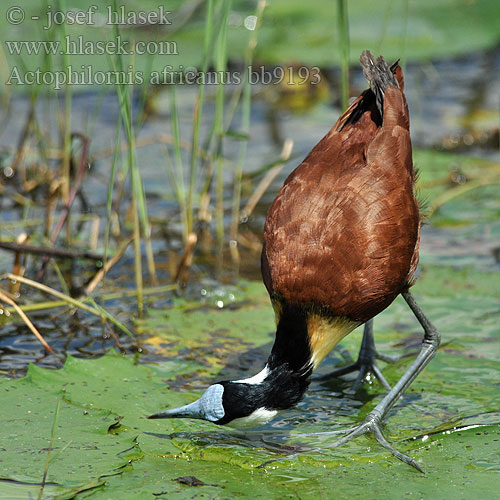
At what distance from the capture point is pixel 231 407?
3.36 m

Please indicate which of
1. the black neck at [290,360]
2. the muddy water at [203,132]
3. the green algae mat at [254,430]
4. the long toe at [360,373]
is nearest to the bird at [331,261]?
the black neck at [290,360]

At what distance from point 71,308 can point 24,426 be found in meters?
1.47

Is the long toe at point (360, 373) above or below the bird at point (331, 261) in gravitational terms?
below

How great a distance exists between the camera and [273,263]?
3678 millimetres

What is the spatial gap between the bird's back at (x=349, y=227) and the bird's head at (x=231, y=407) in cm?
46

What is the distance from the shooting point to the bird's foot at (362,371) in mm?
4188

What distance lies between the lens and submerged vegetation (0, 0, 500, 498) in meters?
3.26

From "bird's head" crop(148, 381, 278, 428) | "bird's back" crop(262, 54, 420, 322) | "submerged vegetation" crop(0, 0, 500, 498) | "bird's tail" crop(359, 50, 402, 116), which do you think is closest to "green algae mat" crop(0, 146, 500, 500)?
"submerged vegetation" crop(0, 0, 500, 498)

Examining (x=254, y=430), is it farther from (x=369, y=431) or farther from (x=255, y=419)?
(x=369, y=431)

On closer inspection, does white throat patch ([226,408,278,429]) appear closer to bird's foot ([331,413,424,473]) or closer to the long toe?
bird's foot ([331,413,424,473])

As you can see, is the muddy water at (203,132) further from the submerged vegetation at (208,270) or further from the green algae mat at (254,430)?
the green algae mat at (254,430)

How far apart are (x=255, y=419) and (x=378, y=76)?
5.58 feet

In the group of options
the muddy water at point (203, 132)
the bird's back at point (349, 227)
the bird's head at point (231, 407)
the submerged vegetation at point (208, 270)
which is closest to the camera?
the submerged vegetation at point (208, 270)

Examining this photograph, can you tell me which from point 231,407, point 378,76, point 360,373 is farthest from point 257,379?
point 378,76
